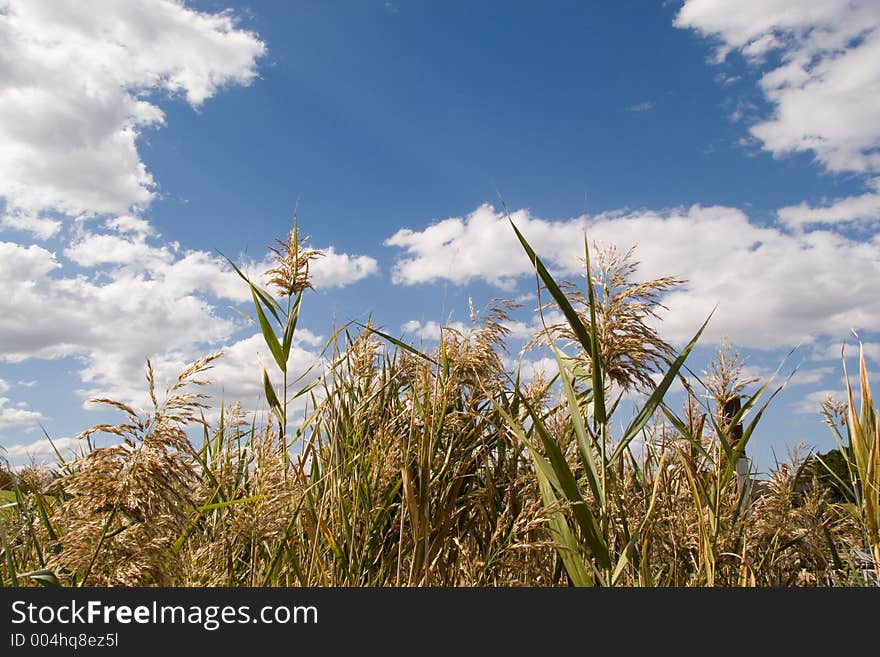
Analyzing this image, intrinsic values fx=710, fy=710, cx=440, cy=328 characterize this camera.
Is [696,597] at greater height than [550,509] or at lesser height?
lesser

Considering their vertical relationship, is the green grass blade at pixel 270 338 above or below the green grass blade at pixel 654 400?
above

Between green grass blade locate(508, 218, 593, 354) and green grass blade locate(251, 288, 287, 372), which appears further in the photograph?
green grass blade locate(251, 288, 287, 372)

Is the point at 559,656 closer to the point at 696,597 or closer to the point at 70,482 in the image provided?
the point at 696,597

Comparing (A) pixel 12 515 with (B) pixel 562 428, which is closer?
(B) pixel 562 428

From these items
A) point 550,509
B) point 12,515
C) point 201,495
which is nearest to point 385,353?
point 201,495

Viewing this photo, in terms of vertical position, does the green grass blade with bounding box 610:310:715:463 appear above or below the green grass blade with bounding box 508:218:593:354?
below

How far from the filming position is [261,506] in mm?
2549

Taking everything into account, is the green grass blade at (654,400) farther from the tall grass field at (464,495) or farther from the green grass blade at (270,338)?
the green grass blade at (270,338)

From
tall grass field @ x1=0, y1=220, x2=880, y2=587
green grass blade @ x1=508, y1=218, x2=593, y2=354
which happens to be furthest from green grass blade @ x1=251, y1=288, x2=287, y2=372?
green grass blade @ x1=508, y1=218, x2=593, y2=354

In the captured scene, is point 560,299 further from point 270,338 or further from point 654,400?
point 270,338

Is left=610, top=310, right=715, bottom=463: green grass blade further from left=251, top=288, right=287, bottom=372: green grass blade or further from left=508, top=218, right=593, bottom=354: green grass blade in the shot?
left=251, top=288, right=287, bottom=372: green grass blade

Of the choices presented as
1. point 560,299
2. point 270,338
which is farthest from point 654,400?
point 270,338

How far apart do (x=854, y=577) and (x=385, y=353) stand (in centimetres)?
232

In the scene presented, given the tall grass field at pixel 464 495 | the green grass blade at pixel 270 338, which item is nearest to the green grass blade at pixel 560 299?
the tall grass field at pixel 464 495
